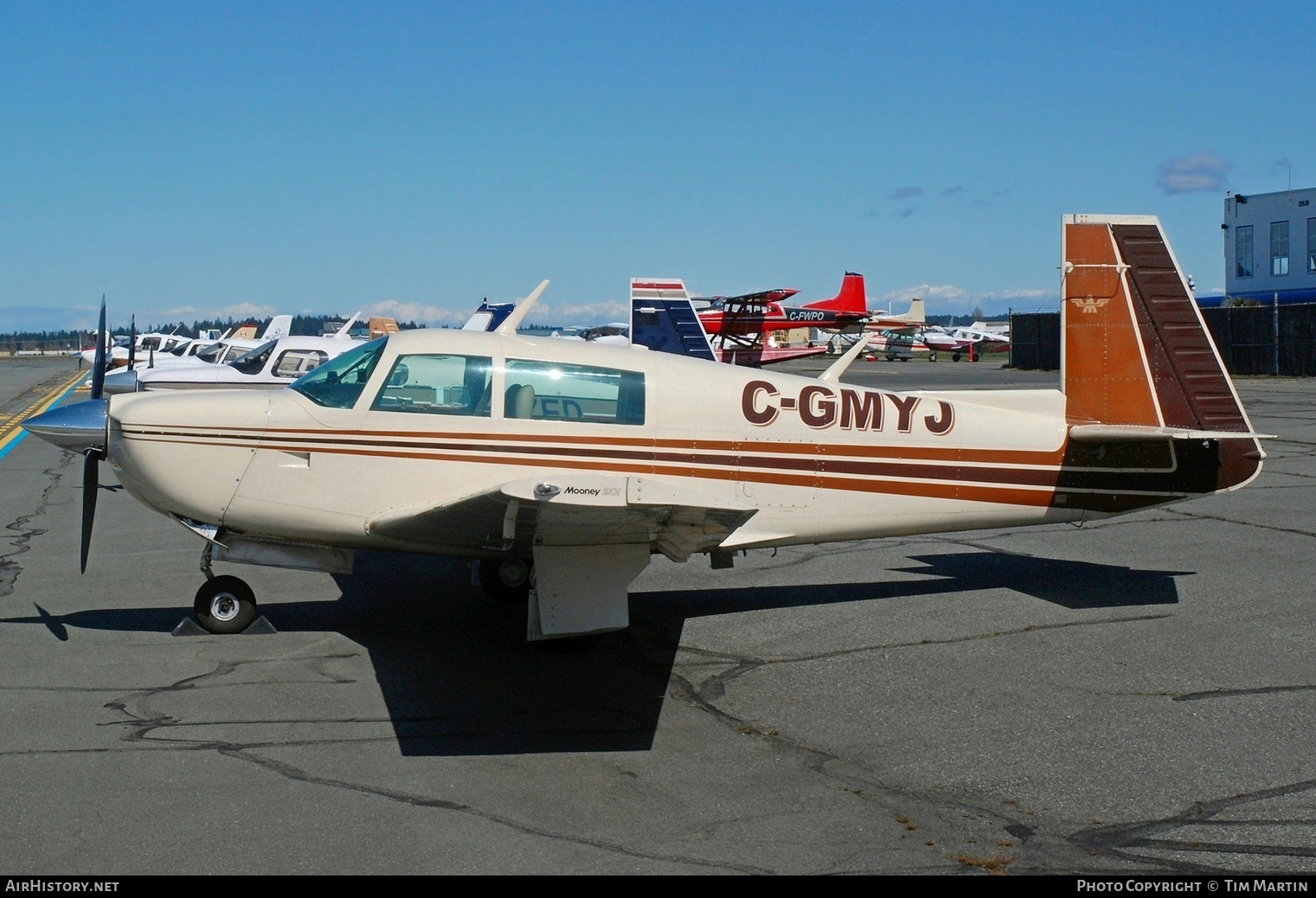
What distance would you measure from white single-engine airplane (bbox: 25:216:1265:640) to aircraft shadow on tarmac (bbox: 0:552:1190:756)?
1.51 feet

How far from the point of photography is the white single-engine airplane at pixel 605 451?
7.13 metres

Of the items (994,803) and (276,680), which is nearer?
(994,803)

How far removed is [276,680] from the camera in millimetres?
6582

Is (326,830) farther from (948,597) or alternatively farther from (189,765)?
(948,597)

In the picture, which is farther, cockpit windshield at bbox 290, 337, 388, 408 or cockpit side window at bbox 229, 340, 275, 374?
cockpit side window at bbox 229, 340, 275, 374

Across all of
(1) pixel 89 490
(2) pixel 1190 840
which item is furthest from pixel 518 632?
(2) pixel 1190 840

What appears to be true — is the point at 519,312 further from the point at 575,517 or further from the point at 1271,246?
the point at 1271,246

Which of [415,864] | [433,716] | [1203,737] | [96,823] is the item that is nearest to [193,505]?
[433,716]

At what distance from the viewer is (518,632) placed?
7.84m

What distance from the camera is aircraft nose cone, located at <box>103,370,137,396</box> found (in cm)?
1421

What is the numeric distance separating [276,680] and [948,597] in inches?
188

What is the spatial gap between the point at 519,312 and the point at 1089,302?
165 inches

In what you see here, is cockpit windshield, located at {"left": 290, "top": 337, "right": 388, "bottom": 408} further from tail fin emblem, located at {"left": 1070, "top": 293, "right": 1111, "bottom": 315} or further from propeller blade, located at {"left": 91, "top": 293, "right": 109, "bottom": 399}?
tail fin emblem, located at {"left": 1070, "top": 293, "right": 1111, "bottom": 315}

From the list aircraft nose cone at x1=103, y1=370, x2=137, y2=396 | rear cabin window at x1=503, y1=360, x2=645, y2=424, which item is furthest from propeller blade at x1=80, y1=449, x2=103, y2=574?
aircraft nose cone at x1=103, y1=370, x2=137, y2=396
